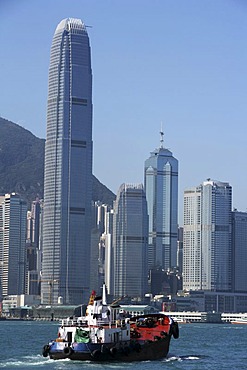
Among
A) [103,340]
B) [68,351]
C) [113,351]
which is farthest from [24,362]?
[113,351]

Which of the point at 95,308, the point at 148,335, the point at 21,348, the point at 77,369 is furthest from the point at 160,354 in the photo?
the point at 21,348

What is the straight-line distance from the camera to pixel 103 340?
6234 cm

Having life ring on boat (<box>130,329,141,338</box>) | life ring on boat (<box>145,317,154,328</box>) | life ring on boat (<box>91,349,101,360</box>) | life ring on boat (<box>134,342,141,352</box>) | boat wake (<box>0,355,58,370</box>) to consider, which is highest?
life ring on boat (<box>145,317,154,328</box>)

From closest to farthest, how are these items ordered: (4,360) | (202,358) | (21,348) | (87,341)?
(87,341) < (4,360) < (202,358) < (21,348)

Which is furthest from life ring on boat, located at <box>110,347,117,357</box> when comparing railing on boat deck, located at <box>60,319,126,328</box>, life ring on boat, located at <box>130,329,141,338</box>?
life ring on boat, located at <box>130,329,141,338</box>

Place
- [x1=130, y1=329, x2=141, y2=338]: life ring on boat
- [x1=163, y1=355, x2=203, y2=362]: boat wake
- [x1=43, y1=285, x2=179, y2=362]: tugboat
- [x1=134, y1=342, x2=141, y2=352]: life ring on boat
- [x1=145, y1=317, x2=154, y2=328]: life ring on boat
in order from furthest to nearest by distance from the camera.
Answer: [x1=145, y1=317, x2=154, y2=328]: life ring on boat
[x1=163, y1=355, x2=203, y2=362]: boat wake
[x1=130, y1=329, x2=141, y2=338]: life ring on boat
[x1=134, y1=342, x2=141, y2=352]: life ring on boat
[x1=43, y1=285, x2=179, y2=362]: tugboat

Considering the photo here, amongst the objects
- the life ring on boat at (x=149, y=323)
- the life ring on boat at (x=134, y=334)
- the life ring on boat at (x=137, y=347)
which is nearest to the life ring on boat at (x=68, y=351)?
the life ring on boat at (x=137, y=347)

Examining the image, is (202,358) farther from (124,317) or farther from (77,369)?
(77,369)

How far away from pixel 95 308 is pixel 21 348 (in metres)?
20.0

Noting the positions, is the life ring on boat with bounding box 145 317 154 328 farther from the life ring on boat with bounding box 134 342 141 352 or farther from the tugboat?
the life ring on boat with bounding box 134 342 141 352

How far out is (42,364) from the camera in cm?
6219

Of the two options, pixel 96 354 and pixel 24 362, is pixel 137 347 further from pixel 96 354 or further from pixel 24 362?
pixel 24 362

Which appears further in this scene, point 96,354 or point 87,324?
point 87,324

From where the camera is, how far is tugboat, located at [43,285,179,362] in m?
61.7
